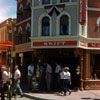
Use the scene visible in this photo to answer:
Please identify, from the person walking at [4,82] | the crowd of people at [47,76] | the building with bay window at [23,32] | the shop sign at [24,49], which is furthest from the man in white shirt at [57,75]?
the person walking at [4,82]

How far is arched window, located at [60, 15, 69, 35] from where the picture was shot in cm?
1748

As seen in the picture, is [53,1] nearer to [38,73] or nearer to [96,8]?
[96,8]

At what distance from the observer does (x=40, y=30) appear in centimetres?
1786

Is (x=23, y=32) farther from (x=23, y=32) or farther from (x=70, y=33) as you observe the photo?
(x=70, y=33)

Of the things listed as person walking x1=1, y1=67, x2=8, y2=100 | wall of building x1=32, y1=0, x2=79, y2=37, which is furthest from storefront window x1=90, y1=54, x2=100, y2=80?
person walking x1=1, y1=67, x2=8, y2=100

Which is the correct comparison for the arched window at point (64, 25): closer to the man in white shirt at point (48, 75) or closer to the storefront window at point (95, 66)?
the man in white shirt at point (48, 75)

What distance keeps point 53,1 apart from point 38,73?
5333 mm

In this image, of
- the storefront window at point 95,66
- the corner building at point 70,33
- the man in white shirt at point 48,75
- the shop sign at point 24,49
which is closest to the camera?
the corner building at point 70,33

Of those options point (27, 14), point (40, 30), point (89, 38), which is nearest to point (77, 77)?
point (89, 38)

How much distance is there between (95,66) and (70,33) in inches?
142

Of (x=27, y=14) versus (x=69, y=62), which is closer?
(x=69, y=62)

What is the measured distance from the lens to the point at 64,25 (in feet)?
57.8

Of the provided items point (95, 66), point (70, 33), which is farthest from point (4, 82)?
point (95, 66)

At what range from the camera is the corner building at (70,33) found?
55.7ft
